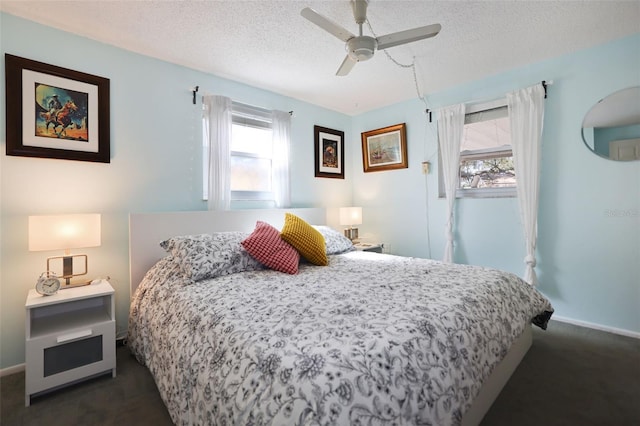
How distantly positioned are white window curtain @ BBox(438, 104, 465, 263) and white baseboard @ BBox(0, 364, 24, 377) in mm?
3742

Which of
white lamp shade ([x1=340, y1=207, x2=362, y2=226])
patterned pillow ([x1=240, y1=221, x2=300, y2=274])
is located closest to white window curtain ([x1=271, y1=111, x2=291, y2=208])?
white lamp shade ([x1=340, y1=207, x2=362, y2=226])

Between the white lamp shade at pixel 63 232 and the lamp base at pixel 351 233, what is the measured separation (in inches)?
109

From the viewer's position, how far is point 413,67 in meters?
2.94

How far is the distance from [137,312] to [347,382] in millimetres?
1874

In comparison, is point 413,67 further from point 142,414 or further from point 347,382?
point 142,414

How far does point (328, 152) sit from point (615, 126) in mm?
2844

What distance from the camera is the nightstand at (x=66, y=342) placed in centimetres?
172

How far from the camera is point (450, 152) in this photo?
338cm

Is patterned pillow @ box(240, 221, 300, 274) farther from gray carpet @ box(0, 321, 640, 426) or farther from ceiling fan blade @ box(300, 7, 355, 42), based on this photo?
ceiling fan blade @ box(300, 7, 355, 42)

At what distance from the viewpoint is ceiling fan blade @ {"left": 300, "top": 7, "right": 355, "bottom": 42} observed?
5.43 ft

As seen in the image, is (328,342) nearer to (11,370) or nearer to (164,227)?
(164,227)

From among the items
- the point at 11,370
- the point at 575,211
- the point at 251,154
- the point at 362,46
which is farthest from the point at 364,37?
the point at 11,370

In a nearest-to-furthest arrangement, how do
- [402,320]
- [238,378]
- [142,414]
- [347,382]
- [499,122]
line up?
[347,382] < [238,378] < [402,320] < [142,414] < [499,122]

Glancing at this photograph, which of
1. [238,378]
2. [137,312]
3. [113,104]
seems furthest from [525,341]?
[113,104]
